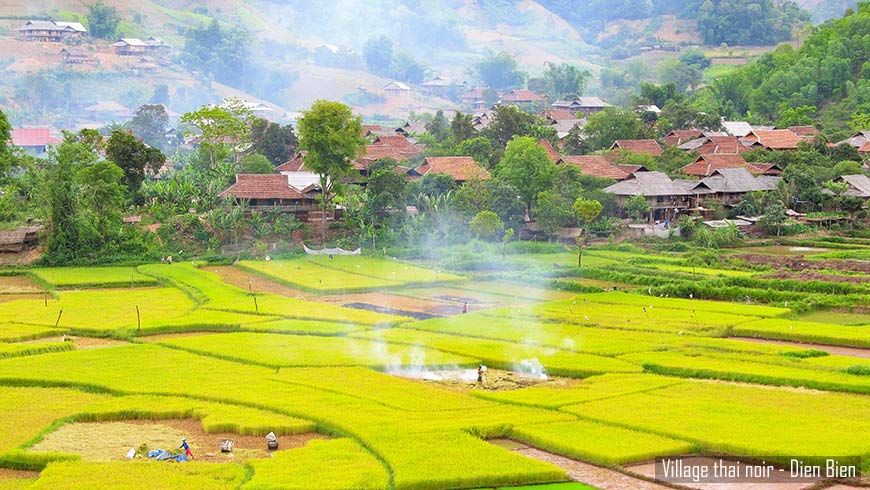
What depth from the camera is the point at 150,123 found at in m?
80.9

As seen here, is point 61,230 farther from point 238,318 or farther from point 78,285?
point 238,318

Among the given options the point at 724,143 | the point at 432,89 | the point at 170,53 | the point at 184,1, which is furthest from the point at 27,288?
the point at 184,1

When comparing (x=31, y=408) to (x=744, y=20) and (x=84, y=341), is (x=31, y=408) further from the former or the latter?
A: (x=744, y=20)

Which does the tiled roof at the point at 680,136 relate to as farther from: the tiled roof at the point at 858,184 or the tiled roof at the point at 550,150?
the tiled roof at the point at 858,184

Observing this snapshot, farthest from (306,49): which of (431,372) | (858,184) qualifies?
(431,372)

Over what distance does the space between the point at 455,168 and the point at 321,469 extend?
122 feet

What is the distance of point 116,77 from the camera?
104m

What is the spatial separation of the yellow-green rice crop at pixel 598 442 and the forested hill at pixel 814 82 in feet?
193

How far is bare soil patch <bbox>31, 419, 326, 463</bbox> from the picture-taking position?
19.9 meters

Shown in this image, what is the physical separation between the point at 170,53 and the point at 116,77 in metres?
10.3

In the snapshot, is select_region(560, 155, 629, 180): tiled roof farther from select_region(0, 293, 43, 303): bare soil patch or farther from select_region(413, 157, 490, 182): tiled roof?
select_region(0, 293, 43, 303): bare soil patch

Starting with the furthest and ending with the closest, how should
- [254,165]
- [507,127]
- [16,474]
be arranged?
[507,127] → [254,165] → [16,474]

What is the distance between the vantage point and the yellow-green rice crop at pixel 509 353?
2602 centimetres

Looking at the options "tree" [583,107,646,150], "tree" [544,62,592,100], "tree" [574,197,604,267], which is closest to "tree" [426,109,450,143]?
"tree" [583,107,646,150]
